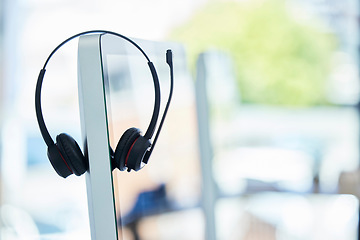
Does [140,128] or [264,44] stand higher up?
[264,44]

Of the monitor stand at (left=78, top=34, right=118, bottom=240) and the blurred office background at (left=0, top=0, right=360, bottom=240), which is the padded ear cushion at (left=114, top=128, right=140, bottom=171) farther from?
the blurred office background at (left=0, top=0, right=360, bottom=240)

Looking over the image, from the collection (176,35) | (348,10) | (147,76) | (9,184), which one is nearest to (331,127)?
(348,10)

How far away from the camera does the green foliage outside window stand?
3586mm

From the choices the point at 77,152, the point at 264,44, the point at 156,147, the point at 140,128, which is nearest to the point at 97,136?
the point at 77,152

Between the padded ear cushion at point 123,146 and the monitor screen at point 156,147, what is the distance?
0.6 inches

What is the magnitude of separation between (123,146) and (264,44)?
11.1 ft

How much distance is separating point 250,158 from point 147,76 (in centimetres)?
219

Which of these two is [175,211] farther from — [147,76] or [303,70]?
[303,70]

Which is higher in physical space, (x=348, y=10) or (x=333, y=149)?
(x=348, y=10)

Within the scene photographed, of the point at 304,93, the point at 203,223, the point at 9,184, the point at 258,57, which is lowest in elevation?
the point at 9,184

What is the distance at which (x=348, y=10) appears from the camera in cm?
249

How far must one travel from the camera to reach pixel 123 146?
559mm

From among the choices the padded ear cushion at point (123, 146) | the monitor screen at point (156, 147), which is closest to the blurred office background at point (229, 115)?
the monitor screen at point (156, 147)

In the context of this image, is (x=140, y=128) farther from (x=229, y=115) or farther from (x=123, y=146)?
(x=229, y=115)
